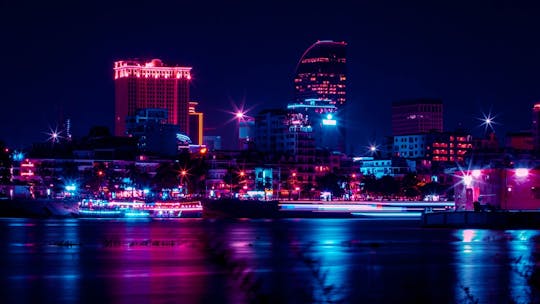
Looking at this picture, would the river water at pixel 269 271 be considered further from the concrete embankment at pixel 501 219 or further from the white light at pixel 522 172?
the white light at pixel 522 172

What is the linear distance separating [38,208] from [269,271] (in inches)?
4218

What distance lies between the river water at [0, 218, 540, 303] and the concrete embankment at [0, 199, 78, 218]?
75539 millimetres

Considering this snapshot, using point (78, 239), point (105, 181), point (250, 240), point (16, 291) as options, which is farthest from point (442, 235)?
point (105, 181)

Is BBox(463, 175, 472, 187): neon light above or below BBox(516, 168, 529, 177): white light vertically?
below

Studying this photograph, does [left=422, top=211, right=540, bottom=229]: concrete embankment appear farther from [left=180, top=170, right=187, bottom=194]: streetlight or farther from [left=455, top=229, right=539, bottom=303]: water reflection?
[left=180, top=170, right=187, bottom=194]: streetlight

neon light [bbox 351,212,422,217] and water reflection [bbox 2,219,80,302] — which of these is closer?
water reflection [bbox 2,219,80,302]

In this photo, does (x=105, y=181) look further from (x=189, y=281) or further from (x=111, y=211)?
(x=189, y=281)

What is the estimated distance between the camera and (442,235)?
81625mm

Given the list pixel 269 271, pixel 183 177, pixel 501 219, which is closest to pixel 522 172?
pixel 501 219

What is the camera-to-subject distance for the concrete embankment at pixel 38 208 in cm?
14700

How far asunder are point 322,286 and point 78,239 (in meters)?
37.0

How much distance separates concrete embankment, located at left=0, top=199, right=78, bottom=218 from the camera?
147 m

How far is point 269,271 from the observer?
4659 cm

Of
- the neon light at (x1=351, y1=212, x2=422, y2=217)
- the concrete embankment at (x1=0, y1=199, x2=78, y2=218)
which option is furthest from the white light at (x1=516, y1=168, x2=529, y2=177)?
the concrete embankment at (x1=0, y1=199, x2=78, y2=218)
